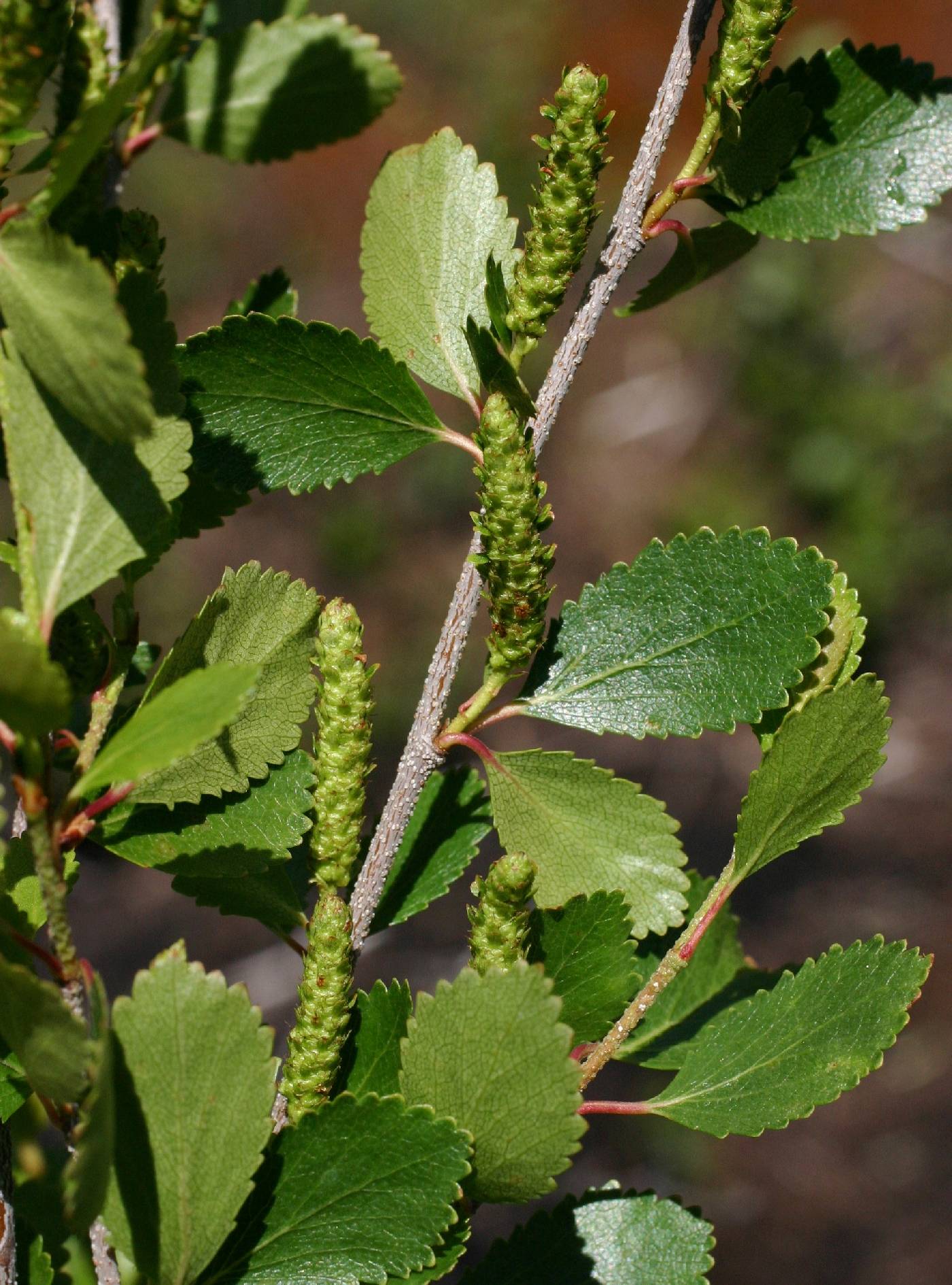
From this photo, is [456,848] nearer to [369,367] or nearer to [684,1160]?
[369,367]

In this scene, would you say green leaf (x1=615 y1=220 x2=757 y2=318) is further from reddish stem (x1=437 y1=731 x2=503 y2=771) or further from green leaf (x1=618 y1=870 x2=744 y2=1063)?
green leaf (x1=618 y1=870 x2=744 y2=1063)

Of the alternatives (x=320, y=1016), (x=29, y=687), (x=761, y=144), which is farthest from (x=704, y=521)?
(x=29, y=687)

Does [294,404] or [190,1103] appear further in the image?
[294,404]

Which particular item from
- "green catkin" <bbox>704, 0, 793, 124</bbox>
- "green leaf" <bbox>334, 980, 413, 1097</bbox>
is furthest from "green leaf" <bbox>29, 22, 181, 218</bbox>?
"green leaf" <bbox>334, 980, 413, 1097</bbox>

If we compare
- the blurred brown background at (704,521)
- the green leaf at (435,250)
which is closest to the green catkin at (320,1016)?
the green leaf at (435,250)

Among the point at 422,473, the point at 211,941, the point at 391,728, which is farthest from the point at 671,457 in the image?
the point at 211,941

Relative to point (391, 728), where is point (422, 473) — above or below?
above

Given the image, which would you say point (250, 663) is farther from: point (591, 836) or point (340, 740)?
point (591, 836)
